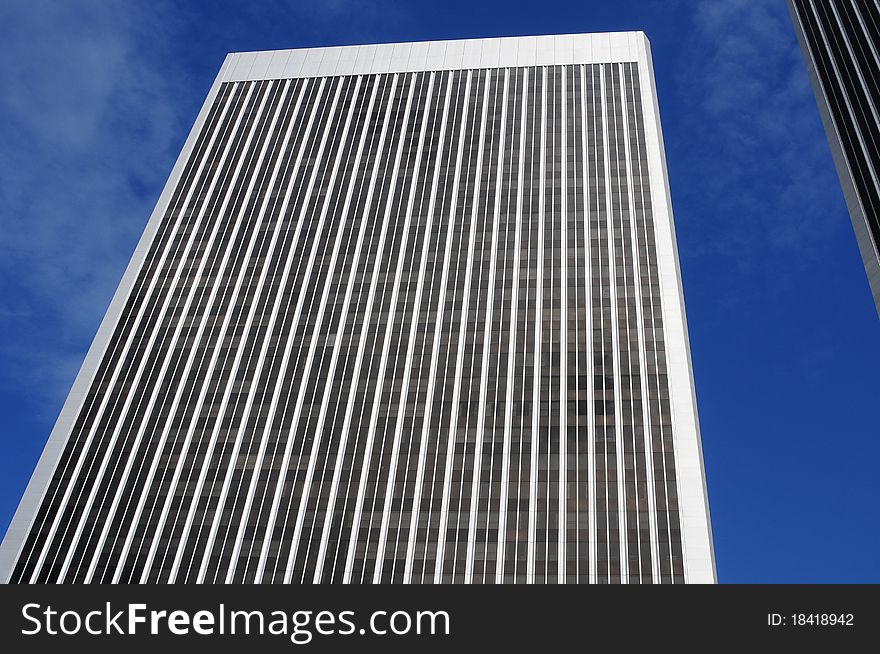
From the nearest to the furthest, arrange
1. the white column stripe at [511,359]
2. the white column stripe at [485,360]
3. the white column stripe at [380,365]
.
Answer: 1. the white column stripe at [511,359]
2. the white column stripe at [485,360]
3. the white column stripe at [380,365]

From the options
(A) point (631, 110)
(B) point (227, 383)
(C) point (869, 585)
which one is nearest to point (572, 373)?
(B) point (227, 383)

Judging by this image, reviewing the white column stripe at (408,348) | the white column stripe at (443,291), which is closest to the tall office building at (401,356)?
the white column stripe at (408,348)

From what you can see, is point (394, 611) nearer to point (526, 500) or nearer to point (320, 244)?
point (526, 500)

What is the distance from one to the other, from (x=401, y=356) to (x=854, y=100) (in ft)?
179

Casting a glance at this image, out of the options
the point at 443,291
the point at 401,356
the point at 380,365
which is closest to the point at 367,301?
the point at 443,291

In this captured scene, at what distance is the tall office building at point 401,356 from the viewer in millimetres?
82125

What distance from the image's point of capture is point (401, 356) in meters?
98.9

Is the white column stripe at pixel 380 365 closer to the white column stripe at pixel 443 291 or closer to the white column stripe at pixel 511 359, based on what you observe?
the white column stripe at pixel 443 291

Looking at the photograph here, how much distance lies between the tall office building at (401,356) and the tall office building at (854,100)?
24775mm

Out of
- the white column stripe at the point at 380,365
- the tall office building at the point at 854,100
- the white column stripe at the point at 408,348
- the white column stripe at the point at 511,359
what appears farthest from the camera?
the white column stripe at the point at 380,365

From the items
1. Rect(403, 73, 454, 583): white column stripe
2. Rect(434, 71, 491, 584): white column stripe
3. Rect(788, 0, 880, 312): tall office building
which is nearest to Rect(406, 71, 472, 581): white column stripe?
Rect(403, 73, 454, 583): white column stripe

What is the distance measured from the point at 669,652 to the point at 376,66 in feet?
431

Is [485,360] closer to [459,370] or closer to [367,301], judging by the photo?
[459,370]

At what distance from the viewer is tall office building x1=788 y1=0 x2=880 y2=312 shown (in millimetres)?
71875
